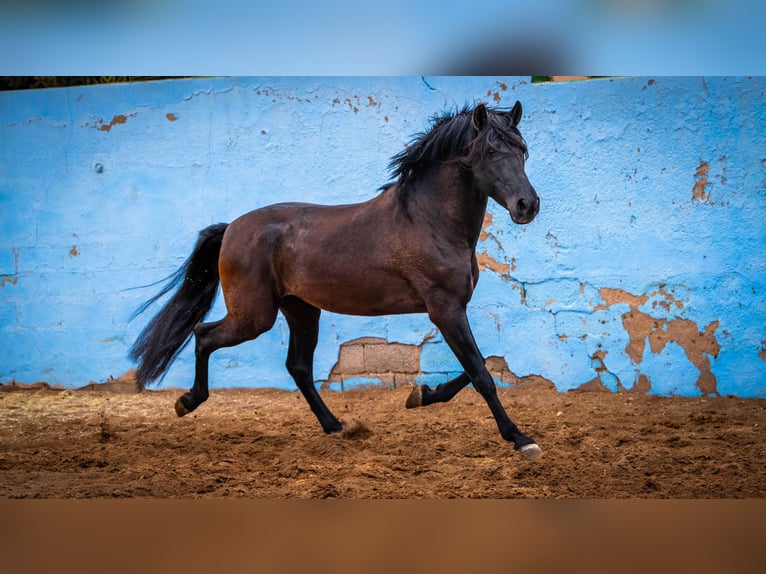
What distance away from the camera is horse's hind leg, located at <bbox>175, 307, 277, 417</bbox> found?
14.1 ft

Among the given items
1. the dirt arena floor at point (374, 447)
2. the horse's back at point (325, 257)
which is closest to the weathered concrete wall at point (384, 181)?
the dirt arena floor at point (374, 447)

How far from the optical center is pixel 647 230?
5.68 m

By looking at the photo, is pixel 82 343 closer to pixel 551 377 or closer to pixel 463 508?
pixel 551 377

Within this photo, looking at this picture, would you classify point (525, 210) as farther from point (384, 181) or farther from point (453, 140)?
point (384, 181)

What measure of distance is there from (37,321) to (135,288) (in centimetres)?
92

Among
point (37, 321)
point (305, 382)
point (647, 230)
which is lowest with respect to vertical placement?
point (305, 382)

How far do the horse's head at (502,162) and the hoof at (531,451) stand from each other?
1117mm

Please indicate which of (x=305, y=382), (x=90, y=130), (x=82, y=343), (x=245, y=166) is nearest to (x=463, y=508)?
(x=305, y=382)

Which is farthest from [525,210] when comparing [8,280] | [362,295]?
[8,280]

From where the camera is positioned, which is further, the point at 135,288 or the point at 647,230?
the point at 135,288

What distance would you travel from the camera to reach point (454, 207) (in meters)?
3.95
